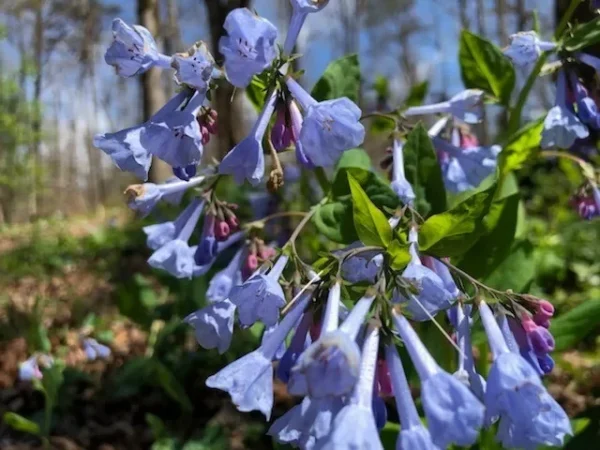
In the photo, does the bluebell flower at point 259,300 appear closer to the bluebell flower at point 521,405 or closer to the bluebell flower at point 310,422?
the bluebell flower at point 310,422

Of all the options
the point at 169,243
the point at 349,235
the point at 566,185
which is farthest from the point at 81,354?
the point at 566,185

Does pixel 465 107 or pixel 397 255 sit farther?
pixel 465 107

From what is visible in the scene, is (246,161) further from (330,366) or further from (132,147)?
(330,366)

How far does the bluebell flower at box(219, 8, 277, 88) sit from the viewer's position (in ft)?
2.96

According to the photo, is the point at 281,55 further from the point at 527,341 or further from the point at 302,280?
the point at 527,341

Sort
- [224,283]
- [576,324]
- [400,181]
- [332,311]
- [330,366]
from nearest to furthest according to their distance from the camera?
[330,366] < [332,311] < [400,181] < [224,283] < [576,324]

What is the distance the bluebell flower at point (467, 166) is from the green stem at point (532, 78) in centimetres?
10

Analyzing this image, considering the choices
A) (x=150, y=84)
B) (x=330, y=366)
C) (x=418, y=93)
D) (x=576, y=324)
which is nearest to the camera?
(x=330, y=366)

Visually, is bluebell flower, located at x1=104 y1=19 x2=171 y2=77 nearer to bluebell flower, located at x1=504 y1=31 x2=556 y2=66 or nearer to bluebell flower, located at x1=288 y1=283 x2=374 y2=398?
bluebell flower, located at x1=288 y1=283 x2=374 y2=398

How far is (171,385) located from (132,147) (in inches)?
65.9

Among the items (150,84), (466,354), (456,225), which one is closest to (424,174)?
(456,225)

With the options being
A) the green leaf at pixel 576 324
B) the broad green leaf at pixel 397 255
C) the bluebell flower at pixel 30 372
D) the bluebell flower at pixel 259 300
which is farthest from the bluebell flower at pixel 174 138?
the bluebell flower at pixel 30 372

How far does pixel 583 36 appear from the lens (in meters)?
1.36

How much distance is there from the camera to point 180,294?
278cm
